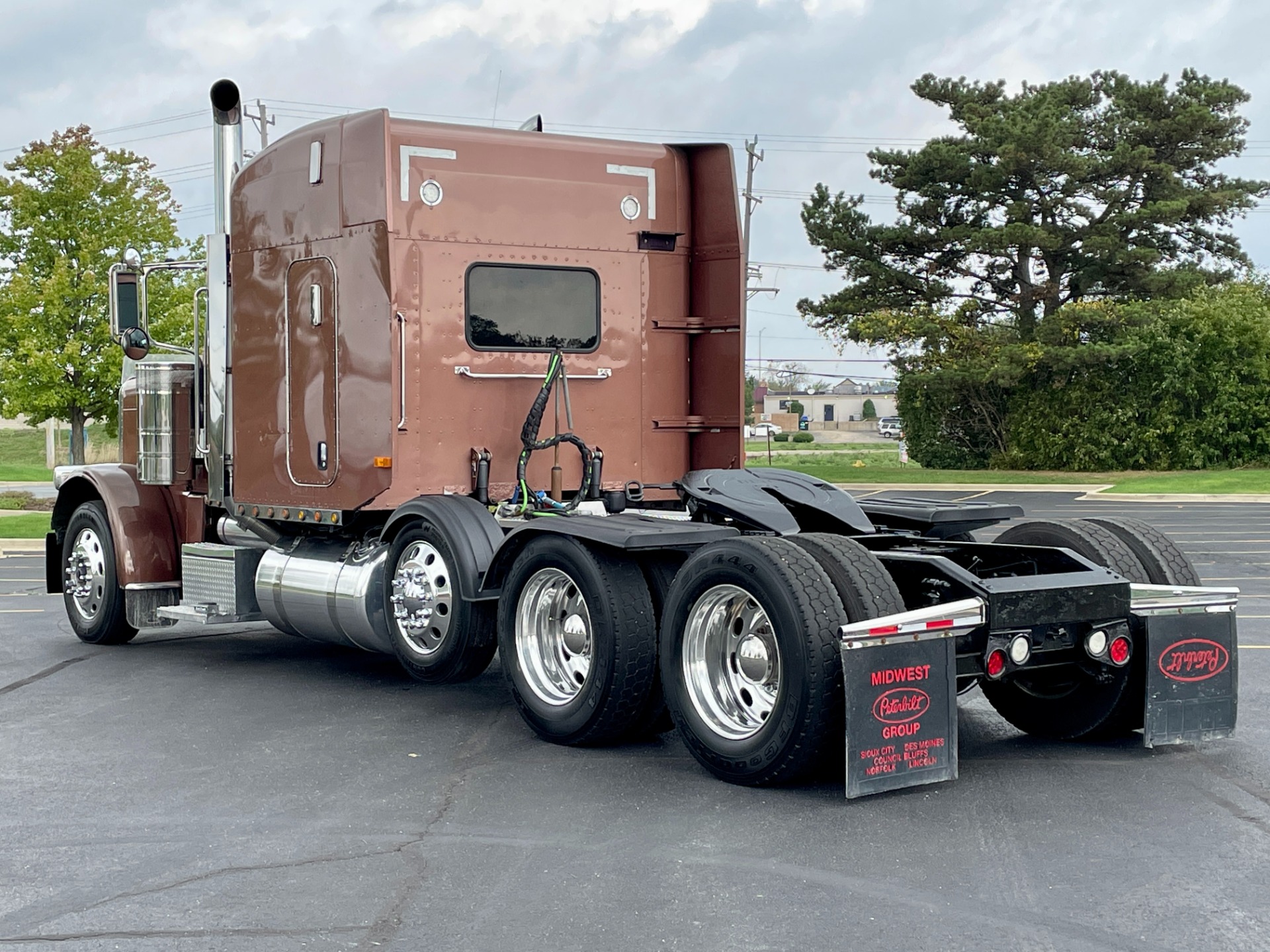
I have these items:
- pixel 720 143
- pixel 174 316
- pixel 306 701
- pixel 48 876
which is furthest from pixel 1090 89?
pixel 48 876

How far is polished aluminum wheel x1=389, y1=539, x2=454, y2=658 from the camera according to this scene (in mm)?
7723

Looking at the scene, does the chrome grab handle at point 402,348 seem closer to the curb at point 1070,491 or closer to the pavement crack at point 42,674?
the pavement crack at point 42,674

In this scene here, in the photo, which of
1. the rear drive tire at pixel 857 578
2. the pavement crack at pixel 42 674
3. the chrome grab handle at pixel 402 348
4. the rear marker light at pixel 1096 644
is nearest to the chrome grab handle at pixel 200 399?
the pavement crack at pixel 42 674

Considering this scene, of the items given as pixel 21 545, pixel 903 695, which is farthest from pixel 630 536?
pixel 21 545

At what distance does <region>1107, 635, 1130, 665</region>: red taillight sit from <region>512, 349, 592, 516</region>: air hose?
330cm

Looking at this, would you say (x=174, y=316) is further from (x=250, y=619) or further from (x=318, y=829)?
(x=318, y=829)

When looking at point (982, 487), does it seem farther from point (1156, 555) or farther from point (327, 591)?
point (1156, 555)

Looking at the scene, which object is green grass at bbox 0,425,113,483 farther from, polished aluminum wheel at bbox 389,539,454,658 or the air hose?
polished aluminum wheel at bbox 389,539,454,658

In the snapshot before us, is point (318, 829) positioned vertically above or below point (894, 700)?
below

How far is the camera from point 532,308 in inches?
344

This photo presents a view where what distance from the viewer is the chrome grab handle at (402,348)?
827 centimetres

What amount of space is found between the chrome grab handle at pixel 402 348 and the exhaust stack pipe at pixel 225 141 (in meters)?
2.13

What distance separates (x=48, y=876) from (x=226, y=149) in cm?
600

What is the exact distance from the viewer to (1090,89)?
4116 cm
